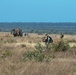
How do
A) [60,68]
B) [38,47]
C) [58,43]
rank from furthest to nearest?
[58,43], [38,47], [60,68]

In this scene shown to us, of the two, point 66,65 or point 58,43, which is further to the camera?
point 58,43

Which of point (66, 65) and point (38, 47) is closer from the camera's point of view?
point (66, 65)

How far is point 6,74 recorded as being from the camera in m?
14.6

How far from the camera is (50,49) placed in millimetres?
24797

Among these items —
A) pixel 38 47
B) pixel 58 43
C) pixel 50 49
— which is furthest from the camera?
pixel 58 43

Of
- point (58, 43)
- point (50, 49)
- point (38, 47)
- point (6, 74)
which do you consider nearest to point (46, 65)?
point (6, 74)

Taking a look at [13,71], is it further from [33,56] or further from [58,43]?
[58,43]

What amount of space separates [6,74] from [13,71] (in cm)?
44

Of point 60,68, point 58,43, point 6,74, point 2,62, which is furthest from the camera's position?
point 58,43

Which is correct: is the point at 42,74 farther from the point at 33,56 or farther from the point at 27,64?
the point at 33,56

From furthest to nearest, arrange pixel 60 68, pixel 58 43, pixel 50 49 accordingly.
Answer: pixel 58 43
pixel 50 49
pixel 60 68

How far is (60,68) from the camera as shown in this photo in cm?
1562

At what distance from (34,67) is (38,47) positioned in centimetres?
552

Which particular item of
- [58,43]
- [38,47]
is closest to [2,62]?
[38,47]
